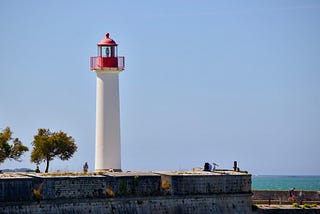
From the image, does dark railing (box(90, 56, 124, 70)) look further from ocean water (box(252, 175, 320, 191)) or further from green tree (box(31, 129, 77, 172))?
ocean water (box(252, 175, 320, 191))

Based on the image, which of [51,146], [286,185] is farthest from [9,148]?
[286,185]

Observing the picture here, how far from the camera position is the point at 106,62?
48.2 meters

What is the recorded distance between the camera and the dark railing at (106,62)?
4819cm

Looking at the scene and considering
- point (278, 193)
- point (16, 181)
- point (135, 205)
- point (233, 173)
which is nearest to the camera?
point (16, 181)

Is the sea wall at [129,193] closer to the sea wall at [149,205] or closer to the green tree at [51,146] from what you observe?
the sea wall at [149,205]

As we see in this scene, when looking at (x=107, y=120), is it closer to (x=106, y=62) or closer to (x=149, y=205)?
(x=106, y=62)

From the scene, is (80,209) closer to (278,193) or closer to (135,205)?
(135,205)

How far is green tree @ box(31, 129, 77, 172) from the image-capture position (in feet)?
157

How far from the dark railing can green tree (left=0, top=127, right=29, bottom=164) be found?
5.19 metres

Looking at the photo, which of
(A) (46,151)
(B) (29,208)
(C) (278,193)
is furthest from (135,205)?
(C) (278,193)

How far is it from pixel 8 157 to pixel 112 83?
6.08 meters

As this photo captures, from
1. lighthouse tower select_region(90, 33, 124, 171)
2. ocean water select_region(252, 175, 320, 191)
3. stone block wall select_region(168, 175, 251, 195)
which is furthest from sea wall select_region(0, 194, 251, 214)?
ocean water select_region(252, 175, 320, 191)

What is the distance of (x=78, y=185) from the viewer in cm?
3988

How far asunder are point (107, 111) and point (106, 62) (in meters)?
2.33
